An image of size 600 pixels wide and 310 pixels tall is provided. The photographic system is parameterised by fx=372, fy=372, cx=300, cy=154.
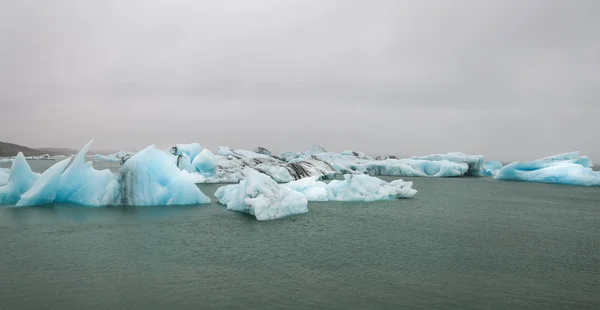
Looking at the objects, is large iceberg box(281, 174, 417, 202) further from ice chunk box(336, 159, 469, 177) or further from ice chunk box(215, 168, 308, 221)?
ice chunk box(336, 159, 469, 177)

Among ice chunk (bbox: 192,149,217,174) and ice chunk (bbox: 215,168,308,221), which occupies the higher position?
ice chunk (bbox: 192,149,217,174)

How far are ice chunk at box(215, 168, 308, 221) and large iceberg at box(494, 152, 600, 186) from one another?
886 inches

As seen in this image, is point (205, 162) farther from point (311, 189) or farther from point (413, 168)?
point (413, 168)

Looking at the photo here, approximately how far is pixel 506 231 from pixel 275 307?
25.8 ft

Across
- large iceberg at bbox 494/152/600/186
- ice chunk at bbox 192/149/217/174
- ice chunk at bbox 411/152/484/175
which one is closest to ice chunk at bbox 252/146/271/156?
ice chunk at bbox 192/149/217/174

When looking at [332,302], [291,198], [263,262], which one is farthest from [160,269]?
[291,198]

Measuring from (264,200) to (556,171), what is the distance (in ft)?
78.6

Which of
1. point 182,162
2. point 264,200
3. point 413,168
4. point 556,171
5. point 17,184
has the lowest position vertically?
point 264,200

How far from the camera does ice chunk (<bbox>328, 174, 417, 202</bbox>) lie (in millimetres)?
15336

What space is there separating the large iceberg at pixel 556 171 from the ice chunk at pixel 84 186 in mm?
26987

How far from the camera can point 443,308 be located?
4.83m

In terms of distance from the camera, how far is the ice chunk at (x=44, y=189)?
467 inches

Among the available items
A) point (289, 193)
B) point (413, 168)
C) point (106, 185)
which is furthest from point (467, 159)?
point (106, 185)

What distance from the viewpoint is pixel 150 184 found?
507 inches
